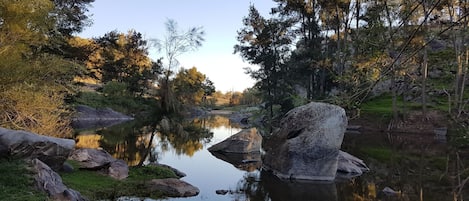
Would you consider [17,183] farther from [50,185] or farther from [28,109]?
[28,109]

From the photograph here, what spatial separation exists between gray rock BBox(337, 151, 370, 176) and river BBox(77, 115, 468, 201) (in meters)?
0.35

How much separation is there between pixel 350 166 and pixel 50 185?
10553mm

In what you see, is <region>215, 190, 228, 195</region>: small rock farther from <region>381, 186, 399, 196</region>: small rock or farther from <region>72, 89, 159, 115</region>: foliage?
<region>72, 89, 159, 115</region>: foliage

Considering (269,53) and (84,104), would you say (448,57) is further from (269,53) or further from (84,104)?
(84,104)

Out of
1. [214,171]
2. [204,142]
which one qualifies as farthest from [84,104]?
[214,171]

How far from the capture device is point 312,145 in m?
13.4

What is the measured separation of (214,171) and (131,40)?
47.0 m

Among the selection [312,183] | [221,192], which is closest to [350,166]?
[312,183]

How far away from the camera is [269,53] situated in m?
35.9

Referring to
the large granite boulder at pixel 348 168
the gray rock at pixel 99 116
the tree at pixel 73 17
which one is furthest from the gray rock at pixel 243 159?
the gray rock at pixel 99 116

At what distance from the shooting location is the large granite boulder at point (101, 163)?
11.7m

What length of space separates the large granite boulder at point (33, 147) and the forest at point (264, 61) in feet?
14.8

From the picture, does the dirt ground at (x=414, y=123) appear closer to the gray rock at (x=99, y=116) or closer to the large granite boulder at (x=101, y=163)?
the large granite boulder at (x=101, y=163)

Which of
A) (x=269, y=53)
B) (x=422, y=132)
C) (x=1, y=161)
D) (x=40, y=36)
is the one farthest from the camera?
(x=269, y=53)
